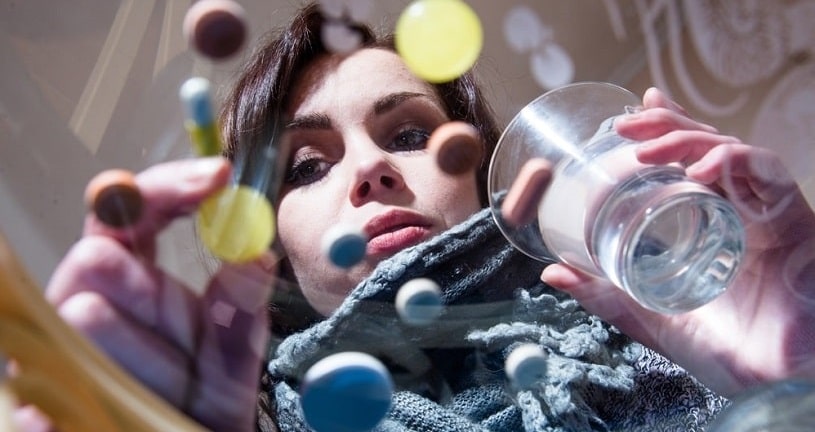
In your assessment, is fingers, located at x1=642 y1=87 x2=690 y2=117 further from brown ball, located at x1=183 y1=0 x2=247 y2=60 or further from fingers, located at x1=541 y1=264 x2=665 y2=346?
brown ball, located at x1=183 y1=0 x2=247 y2=60

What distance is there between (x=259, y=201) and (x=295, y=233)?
0.12 ft

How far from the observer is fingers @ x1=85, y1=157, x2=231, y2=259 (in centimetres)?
24

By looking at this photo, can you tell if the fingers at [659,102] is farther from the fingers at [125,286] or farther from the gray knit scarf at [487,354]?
the fingers at [125,286]

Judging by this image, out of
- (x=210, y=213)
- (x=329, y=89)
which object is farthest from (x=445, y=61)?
(x=210, y=213)

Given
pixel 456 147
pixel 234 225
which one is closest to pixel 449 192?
pixel 456 147

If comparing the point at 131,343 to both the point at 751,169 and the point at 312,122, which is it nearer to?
the point at 312,122

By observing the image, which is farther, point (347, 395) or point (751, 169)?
point (751, 169)

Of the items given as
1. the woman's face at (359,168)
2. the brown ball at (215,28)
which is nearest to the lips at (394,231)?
the woman's face at (359,168)

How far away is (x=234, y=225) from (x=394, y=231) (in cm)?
11

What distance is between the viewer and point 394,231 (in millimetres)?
363

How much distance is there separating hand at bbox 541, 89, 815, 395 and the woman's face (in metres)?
0.09

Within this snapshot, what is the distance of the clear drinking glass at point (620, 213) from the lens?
31 centimetres

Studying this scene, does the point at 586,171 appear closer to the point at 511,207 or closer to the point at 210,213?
the point at 511,207

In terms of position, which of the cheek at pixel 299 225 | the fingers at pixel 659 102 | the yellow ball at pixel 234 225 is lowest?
the fingers at pixel 659 102
